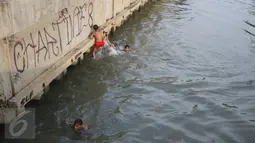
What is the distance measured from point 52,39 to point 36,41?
2.92 feet

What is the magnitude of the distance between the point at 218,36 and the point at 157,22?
12.2 feet

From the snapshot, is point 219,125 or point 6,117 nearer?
point 6,117

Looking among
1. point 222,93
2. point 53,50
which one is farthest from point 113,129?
point 222,93

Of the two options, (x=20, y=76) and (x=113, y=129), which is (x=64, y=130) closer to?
(x=113, y=129)

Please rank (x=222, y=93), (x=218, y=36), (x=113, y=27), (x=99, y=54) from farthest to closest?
(x=218, y=36) → (x=113, y=27) → (x=99, y=54) → (x=222, y=93)

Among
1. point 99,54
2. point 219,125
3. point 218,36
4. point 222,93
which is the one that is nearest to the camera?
point 219,125

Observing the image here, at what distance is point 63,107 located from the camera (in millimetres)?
8242

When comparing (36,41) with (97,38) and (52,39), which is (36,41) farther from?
(97,38)

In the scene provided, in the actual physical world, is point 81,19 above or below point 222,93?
above

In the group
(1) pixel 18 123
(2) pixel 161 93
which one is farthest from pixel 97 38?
(1) pixel 18 123

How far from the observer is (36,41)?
725 centimetres

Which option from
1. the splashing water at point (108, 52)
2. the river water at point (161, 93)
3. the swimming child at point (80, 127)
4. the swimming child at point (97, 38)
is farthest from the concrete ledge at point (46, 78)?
the swimming child at point (80, 127)

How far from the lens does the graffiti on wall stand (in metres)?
6.72

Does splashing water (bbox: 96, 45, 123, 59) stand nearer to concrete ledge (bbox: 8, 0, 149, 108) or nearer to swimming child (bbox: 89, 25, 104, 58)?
swimming child (bbox: 89, 25, 104, 58)
